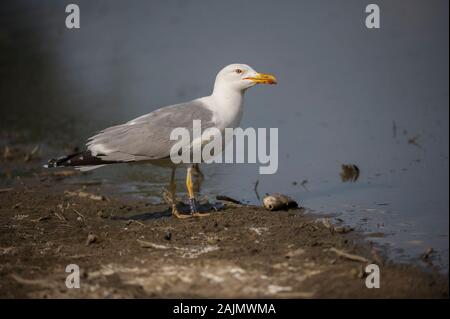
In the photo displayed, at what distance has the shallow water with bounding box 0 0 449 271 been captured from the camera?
7.72 m

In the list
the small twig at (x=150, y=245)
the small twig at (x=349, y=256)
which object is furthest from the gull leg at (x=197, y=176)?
the small twig at (x=349, y=256)

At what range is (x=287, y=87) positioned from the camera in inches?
456

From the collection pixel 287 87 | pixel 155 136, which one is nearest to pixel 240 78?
pixel 155 136

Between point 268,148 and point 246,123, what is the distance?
0.82 m

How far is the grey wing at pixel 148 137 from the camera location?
702 cm

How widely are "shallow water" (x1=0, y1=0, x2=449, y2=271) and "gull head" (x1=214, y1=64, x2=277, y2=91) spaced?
51.6 inches

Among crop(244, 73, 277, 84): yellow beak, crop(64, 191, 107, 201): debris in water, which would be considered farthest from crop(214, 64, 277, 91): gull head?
crop(64, 191, 107, 201): debris in water

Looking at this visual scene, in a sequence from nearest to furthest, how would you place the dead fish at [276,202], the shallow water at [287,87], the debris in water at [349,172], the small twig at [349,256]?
the small twig at [349,256]
the dead fish at [276,202]
the shallow water at [287,87]
the debris in water at [349,172]

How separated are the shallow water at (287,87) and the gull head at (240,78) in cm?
131

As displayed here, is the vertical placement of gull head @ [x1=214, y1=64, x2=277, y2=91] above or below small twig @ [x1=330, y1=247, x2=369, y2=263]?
above

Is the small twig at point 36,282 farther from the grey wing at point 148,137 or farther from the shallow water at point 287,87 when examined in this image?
the shallow water at point 287,87

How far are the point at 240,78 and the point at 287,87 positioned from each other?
4221mm

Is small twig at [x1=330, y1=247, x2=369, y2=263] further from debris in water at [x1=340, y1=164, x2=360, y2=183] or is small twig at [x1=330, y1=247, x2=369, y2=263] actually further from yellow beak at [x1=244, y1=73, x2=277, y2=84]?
debris in water at [x1=340, y1=164, x2=360, y2=183]

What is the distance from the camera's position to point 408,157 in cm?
848
